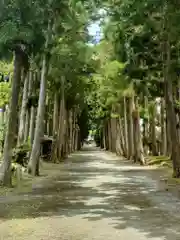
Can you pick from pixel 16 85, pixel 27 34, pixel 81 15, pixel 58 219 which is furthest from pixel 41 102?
pixel 58 219

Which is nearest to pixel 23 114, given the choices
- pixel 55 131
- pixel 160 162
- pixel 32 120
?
pixel 32 120

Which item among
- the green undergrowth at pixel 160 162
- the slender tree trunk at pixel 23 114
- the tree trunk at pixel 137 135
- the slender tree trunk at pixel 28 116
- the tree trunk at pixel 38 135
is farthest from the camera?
the tree trunk at pixel 137 135

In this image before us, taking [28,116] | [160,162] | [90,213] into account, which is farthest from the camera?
[160,162]

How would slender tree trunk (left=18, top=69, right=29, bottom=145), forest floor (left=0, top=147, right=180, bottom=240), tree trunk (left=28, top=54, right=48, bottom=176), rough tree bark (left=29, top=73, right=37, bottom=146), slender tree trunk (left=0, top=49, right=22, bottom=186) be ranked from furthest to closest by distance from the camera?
rough tree bark (left=29, top=73, right=37, bottom=146)
slender tree trunk (left=18, top=69, right=29, bottom=145)
tree trunk (left=28, top=54, right=48, bottom=176)
slender tree trunk (left=0, top=49, right=22, bottom=186)
forest floor (left=0, top=147, right=180, bottom=240)

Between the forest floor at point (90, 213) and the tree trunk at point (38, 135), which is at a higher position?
the tree trunk at point (38, 135)

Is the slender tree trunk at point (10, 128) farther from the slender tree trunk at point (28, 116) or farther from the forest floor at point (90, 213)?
the slender tree trunk at point (28, 116)

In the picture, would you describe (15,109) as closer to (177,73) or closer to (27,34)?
(27,34)

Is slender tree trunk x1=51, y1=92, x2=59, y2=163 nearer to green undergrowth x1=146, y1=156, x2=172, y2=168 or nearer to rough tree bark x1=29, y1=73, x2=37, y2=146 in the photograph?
green undergrowth x1=146, y1=156, x2=172, y2=168

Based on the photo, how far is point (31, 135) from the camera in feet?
81.5

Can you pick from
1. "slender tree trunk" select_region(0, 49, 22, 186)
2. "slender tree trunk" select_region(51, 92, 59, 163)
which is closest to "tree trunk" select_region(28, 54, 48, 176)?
"slender tree trunk" select_region(0, 49, 22, 186)

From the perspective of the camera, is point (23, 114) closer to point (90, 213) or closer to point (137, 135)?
Result: point (137, 135)

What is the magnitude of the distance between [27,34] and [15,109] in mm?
3161

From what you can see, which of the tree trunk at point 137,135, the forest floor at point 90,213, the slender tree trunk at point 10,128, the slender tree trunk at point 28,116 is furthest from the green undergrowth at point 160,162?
the slender tree trunk at point 10,128

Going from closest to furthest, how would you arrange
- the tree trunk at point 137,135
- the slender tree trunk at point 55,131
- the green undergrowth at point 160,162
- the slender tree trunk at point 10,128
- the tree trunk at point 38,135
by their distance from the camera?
the slender tree trunk at point 10,128
the tree trunk at point 38,135
the green undergrowth at point 160,162
the tree trunk at point 137,135
the slender tree trunk at point 55,131
